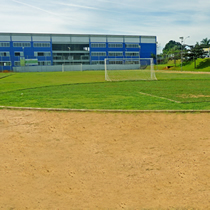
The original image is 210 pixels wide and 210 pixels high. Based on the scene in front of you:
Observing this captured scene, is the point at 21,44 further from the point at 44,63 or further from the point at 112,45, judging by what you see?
the point at 112,45

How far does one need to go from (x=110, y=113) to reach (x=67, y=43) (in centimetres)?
9217

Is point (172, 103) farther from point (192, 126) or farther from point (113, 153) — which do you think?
point (113, 153)

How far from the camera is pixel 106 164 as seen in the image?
4.84 meters

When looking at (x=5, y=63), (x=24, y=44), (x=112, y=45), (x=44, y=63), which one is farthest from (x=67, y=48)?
(x=5, y=63)

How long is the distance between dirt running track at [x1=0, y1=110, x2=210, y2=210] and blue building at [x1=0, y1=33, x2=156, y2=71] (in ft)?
270

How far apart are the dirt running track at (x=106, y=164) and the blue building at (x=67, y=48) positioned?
82.2 meters

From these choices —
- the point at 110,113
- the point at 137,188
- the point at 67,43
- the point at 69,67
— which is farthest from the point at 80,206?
the point at 67,43

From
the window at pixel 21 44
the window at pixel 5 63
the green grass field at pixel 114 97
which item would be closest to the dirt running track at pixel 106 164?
the green grass field at pixel 114 97

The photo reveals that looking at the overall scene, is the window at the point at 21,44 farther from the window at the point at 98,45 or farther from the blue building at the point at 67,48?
the window at the point at 98,45

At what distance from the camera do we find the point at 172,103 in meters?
11.4

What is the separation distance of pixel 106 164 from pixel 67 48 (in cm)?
10048

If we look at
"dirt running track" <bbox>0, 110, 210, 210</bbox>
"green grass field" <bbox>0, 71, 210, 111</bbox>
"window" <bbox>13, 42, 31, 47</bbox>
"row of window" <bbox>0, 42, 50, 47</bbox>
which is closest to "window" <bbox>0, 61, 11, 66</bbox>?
"row of window" <bbox>0, 42, 50, 47</bbox>

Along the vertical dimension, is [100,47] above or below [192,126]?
above

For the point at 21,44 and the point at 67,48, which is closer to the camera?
the point at 21,44
